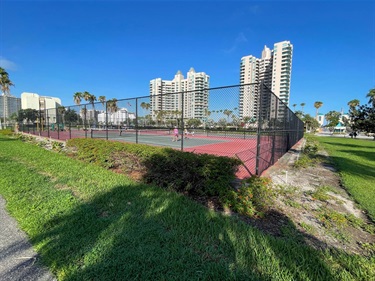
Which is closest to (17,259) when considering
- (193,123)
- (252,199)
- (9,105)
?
(252,199)

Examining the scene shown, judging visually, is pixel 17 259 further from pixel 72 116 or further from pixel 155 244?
pixel 72 116

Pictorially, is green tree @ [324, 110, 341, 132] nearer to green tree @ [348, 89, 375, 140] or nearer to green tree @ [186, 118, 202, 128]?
green tree @ [348, 89, 375, 140]

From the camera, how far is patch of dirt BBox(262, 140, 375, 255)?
266 cm

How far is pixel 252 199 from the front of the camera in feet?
11.8

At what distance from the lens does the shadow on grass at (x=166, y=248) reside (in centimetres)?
190

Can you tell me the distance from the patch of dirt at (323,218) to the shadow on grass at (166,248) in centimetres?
30

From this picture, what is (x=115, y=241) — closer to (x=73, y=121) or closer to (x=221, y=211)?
(x=221, y=211)

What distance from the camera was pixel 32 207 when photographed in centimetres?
334

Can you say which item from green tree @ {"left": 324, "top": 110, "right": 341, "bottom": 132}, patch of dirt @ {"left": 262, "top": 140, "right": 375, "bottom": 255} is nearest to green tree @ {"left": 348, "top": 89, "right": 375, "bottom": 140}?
patch of dirt @ {"left": 262, "top": 140, "right": 375, "bottom": 255}

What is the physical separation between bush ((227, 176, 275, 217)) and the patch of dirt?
17 centimetres

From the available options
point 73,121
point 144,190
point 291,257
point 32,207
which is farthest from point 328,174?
point 73,121

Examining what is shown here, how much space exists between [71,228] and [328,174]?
7630 mm

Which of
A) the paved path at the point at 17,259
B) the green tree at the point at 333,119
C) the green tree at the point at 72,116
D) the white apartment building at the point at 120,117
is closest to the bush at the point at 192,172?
the paved path at the point at 17,259

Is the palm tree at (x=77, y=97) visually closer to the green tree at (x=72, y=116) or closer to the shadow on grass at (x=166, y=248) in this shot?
the green tree at (x=72, y=116)
